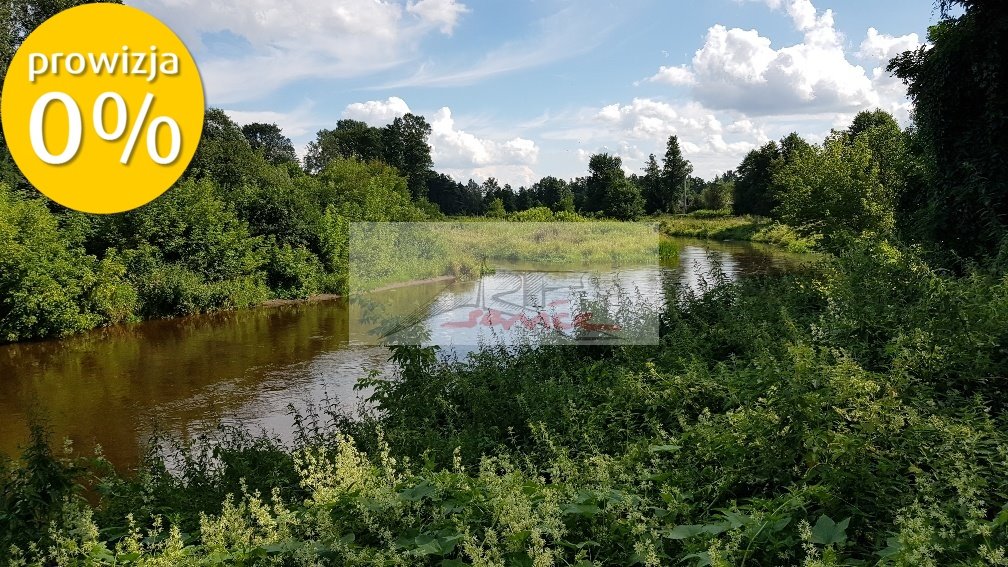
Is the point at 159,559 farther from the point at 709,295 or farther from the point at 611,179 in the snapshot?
the point at 611,179

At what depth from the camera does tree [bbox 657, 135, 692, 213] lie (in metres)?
60.0

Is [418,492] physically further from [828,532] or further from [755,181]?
[755,181]

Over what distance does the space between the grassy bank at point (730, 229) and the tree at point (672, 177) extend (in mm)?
4292

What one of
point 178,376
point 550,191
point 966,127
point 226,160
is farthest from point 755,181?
point 178,376

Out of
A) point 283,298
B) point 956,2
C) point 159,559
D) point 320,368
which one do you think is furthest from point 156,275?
point 956,2

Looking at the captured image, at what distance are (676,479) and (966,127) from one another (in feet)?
27.9

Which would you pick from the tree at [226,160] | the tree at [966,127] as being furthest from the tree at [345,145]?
the tree at [966,127]

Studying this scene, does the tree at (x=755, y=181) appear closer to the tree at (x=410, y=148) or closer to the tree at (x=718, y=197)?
the tree at (x=718, y=197)

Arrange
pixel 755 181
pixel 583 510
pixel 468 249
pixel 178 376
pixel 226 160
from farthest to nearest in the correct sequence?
pixel 755 181 → pixel 226 160 → pixel 468 249 → pixel 178 376 → pixel 583 510

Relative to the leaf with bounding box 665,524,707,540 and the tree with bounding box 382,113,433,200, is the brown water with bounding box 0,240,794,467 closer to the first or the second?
the leaf with bounding box 665,524,707,540

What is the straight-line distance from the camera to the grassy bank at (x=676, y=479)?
7.24ft

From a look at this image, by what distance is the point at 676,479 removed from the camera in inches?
114

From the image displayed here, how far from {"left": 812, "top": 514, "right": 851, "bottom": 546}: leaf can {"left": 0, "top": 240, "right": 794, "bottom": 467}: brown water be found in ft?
19.0

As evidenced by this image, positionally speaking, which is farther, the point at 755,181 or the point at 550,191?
the point at 550,191
